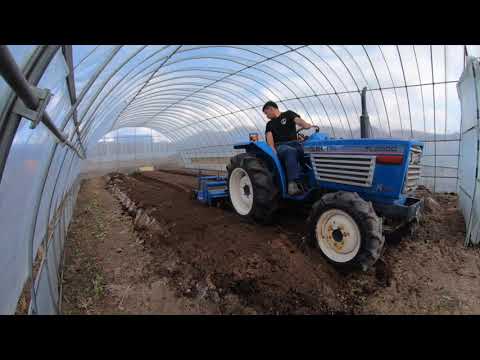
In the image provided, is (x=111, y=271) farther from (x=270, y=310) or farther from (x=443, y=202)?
(x=443, y=202)

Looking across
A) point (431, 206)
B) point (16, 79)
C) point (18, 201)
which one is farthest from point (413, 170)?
point (18, 201)

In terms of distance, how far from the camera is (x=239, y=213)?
5535 mm

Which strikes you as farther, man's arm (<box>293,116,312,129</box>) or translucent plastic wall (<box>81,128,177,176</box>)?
translucent plastic wall (<box>81,128,177,176</box>)

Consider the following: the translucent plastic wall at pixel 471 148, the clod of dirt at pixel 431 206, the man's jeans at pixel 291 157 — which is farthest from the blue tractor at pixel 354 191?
the clod of dirt at pixel 431 206

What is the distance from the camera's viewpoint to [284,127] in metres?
4.76

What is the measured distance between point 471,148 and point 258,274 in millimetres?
4181

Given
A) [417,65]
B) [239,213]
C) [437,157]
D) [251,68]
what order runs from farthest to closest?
[251,68] → [437,157] → [417,65] → [239,213]

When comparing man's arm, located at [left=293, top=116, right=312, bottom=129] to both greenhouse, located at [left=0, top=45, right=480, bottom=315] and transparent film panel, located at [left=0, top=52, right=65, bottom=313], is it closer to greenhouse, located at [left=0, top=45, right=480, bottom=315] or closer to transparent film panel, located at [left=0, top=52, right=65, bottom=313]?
greenhouse, located at [left=0, top=45, right=480, bottom=315]

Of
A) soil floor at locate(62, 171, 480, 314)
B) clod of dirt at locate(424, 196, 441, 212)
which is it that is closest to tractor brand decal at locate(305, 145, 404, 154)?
soil floor at locate(62, 171, 480, 314)

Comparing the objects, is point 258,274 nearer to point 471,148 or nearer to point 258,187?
point 258,187

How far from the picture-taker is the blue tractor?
3260 mm

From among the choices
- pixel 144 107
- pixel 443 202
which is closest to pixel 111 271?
pixel 443 202

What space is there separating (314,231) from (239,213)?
6.85 feet

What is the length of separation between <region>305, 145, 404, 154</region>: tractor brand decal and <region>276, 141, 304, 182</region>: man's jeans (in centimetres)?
24
